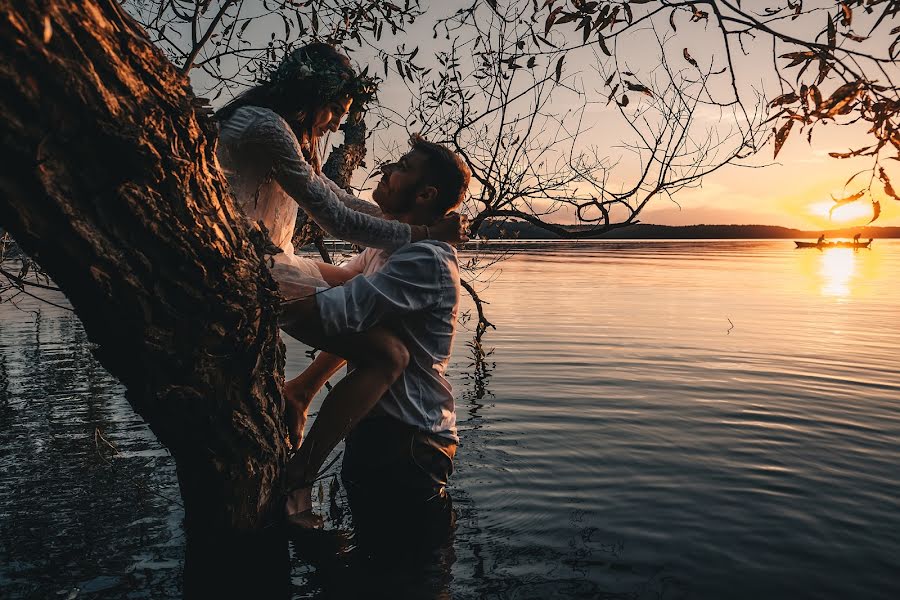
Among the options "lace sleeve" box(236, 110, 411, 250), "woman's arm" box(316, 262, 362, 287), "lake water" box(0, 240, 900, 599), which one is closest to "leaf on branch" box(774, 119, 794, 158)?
"lace sleeve" box(236, 110, 411, 250)

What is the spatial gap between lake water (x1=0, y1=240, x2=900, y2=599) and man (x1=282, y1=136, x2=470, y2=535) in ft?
1.21

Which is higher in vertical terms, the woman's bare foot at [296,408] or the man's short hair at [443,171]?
the man's short hair at [443,171]

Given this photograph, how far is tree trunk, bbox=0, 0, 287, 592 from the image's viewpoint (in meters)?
2.22

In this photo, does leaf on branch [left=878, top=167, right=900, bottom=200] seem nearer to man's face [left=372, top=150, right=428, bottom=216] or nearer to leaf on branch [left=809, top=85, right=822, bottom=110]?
leaf on branch [left=809, top=85, right=822, bottom=110]

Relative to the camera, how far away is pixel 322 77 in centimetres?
412

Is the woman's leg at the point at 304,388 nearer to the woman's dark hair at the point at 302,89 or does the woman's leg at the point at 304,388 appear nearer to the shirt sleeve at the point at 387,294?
A: the shirt sleeve at the point at 387,294

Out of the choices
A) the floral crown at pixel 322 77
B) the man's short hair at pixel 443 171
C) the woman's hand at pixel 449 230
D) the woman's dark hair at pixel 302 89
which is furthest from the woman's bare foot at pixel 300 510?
the floral crown at pixel 322 77

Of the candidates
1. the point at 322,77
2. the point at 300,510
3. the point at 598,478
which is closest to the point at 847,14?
the point at 322,77

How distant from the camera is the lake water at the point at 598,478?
380 cm

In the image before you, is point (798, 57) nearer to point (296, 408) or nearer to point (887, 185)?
point (887, 185)

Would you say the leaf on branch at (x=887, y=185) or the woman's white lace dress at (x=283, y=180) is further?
the woman's white lace dress at (x=283, y=180)

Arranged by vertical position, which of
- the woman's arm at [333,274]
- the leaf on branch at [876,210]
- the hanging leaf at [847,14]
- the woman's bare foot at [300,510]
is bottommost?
the woman's bare foot at [300,510]

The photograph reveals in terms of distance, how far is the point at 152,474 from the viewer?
5465 mm

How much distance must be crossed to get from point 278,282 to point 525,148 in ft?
12.7
